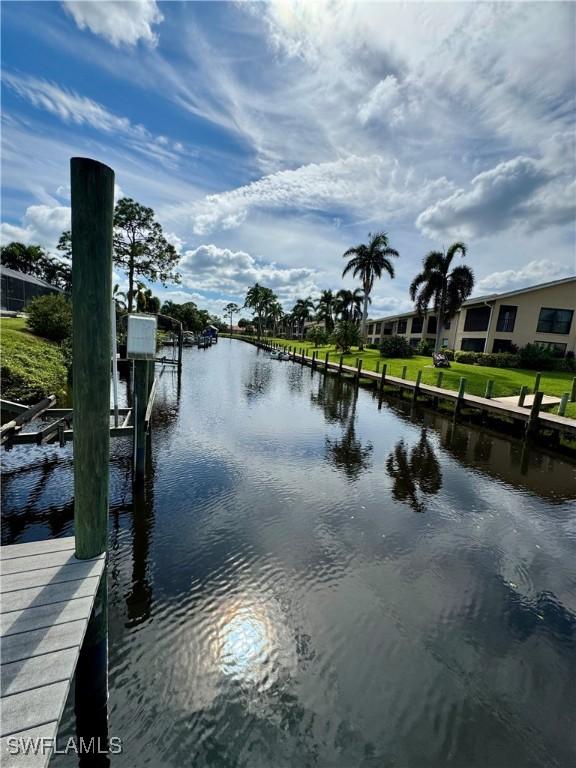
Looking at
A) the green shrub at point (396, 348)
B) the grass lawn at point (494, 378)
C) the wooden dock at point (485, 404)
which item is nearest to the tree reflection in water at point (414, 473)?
the wooden dock at point (485, 404)

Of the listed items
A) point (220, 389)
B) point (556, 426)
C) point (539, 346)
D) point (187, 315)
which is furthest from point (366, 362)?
point (187, 315)

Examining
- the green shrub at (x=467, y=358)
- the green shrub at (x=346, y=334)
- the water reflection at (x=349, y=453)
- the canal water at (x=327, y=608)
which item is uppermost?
the green shrub at (x=346, y=334)

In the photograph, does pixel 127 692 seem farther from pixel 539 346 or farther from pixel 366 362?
pixel 539 346

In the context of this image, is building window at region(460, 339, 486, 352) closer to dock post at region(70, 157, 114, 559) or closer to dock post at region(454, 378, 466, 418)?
dock post at region(454, 378, 466, 418)

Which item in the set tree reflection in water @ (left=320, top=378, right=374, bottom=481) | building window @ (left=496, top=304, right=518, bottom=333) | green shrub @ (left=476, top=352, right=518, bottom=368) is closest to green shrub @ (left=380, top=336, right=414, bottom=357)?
green shrub @ (left=476, top=352, right=518, bottom=368)

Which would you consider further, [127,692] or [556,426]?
[556,426]

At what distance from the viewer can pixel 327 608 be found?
504cm

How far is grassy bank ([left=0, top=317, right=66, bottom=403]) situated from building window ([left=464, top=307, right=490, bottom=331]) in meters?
37.7

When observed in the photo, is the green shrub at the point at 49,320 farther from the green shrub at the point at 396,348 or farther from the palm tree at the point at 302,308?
the palm tree at the point at 302,308

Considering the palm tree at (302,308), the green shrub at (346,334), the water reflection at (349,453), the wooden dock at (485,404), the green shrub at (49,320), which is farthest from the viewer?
the palm tree at (302,308)

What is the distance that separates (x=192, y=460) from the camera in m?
9.90

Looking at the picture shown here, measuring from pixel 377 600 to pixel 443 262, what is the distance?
108ft

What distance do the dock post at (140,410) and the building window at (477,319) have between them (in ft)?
125

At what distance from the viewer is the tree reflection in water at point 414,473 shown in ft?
29.0
